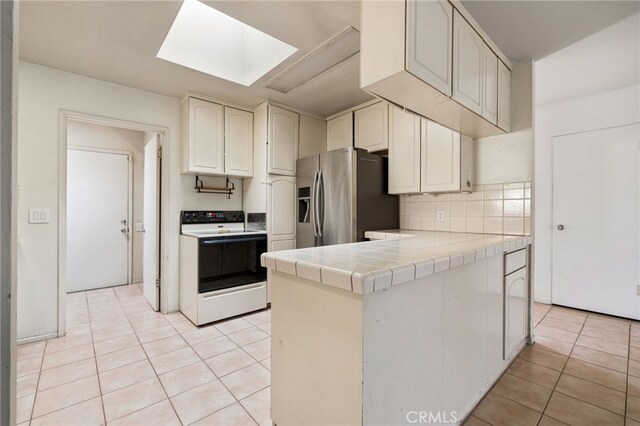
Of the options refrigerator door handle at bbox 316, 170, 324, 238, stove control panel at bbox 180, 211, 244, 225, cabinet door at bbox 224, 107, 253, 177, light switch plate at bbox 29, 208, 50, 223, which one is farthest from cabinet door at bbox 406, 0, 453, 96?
light switch plate at bbox 29, 208, 50, 223

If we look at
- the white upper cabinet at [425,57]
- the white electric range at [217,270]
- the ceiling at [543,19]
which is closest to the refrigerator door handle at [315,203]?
the white electric range at [217,270]

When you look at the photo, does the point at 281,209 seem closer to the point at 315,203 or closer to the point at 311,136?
the point at 315,203

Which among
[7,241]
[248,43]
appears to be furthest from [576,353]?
[248,43]

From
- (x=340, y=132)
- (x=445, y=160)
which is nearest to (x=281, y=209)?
(x=340, y=132)

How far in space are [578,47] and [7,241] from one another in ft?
10.7

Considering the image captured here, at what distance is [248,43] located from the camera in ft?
8.54

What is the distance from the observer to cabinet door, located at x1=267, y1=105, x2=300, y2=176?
321 centimetres

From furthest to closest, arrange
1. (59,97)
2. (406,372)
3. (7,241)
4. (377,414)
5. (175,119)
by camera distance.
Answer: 1. (175,119)
2. (59,97)
3. (406,372)
4. (377,414)
5. (7,241)

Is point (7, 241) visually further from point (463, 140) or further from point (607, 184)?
point (607, 184)

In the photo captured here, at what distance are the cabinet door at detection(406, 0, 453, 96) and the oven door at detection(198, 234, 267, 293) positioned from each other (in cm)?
226

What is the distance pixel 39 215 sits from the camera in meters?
2.45

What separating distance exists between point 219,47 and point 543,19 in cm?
240

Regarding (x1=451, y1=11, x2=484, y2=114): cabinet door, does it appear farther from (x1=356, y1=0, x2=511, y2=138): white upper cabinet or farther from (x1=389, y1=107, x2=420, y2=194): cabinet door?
(x1=389, y1=107, x2=420, y2=194): cabinet door

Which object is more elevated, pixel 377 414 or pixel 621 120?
pixel 621 120
